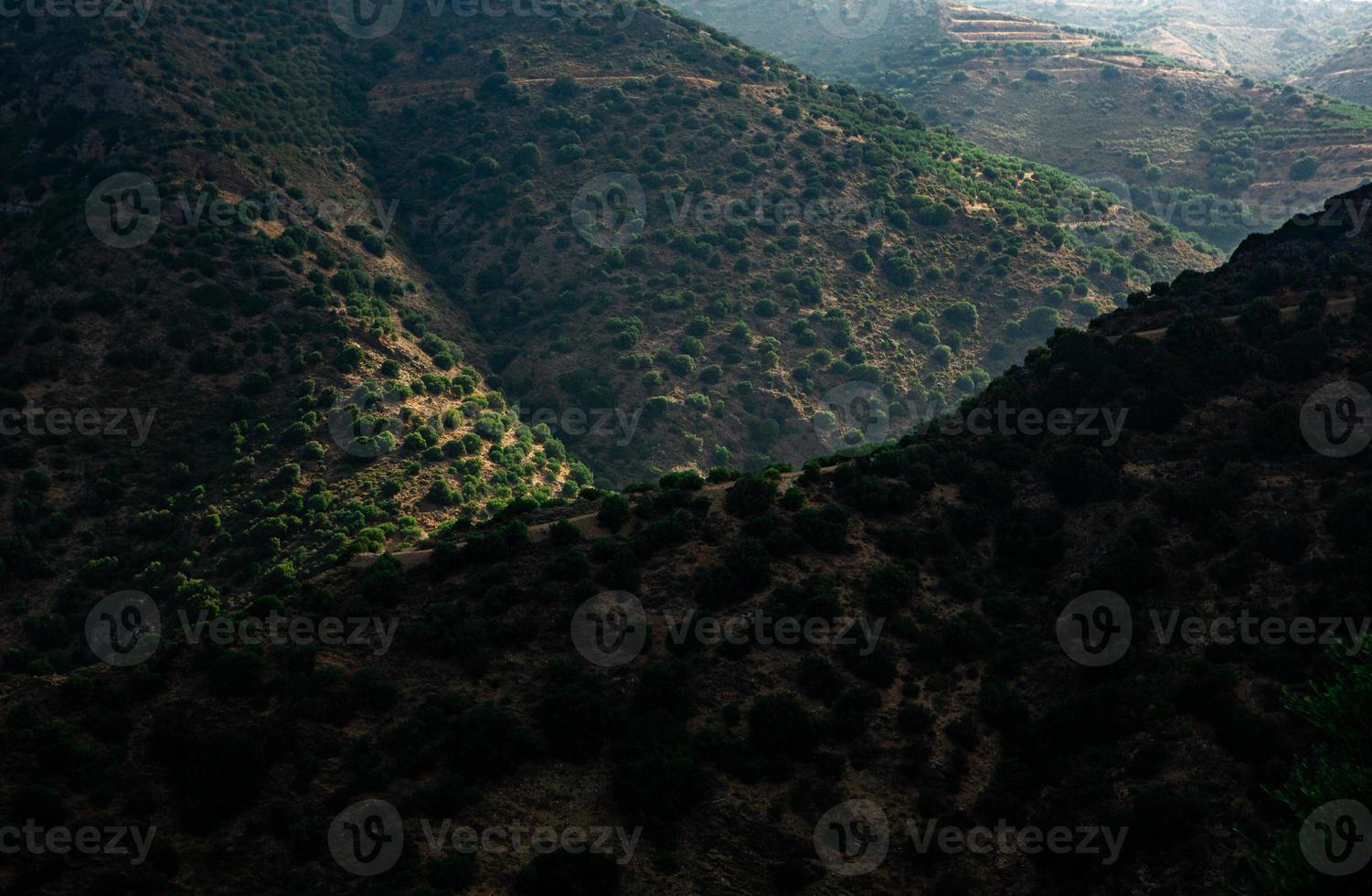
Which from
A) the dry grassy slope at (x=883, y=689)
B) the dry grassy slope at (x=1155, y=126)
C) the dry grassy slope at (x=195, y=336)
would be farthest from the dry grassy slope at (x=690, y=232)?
the dry grassy slope at (x=883, y=689)

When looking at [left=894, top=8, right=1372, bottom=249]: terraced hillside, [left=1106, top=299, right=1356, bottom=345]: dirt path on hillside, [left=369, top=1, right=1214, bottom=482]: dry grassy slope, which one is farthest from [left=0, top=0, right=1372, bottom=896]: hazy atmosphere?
[left=894, top=8, right=1372, bottom=249]: terraced hillside

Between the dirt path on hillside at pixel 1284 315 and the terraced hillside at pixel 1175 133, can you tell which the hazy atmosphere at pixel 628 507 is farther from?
the terraced hillside at pixel 1175 133

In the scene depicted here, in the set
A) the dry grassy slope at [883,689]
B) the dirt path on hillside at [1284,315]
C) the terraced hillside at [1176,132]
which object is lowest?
the dry grassy slope at [883,689]

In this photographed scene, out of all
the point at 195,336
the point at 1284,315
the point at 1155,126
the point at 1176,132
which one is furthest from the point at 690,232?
the point at 1176,132

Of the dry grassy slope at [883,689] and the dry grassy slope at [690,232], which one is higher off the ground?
the dry grassy slope at [690,232]

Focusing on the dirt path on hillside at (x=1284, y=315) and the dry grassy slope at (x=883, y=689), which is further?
the dirt path on hillside at (x=1284, y=315)

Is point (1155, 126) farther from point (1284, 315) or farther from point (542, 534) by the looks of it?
point (542, 534)

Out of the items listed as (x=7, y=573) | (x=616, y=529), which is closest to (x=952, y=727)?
(x=616, y=529)

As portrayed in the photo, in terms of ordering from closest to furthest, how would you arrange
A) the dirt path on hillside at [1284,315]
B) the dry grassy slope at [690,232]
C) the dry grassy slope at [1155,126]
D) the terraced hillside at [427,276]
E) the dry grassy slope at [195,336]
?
the dirt path on hillside at [1284,315] → the dry grassy slope at [195,336] → the terraced hillside at [427,276] → the dry grassy slope at [690,232] → the dry grassy slope at [1155,126]

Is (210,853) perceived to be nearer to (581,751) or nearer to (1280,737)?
(581,751)
